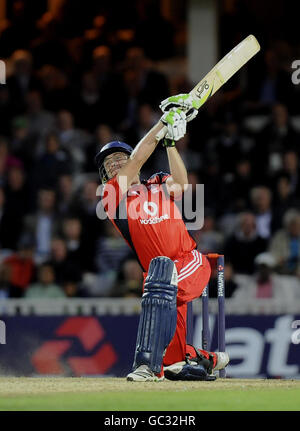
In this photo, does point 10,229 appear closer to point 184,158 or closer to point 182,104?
point 184,158

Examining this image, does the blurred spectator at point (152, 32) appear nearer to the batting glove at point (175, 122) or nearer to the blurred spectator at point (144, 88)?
the blurred spectator at point (144, 88)

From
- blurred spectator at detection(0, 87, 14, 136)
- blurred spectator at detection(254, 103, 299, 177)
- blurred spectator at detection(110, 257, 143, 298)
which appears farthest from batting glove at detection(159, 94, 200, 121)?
blurred spectator at detection(0, 87, 14, 136)

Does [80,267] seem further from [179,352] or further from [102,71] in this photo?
[179,352]

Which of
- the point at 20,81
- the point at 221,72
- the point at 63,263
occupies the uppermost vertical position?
the point at 20,81

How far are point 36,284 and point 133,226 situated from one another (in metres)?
5.14

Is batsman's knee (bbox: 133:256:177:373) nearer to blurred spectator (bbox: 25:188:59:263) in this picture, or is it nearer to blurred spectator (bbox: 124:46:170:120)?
blurred spectator (bbox: 25:188:59:263)

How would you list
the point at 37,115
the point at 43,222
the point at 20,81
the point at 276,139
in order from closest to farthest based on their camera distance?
the point at 43,222
the point at 276,139
the point at 37,115
the point at 20,81

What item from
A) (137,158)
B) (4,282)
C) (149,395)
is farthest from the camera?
(4,282)

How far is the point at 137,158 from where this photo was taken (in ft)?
28.0

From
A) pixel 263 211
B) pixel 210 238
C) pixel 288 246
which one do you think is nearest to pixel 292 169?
pixel 263 211

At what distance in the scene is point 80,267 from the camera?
13.9m

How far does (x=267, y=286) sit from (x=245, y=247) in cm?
74

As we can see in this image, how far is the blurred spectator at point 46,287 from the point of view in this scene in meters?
13.6

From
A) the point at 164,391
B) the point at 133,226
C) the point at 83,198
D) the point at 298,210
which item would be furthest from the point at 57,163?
the point at 164,391
